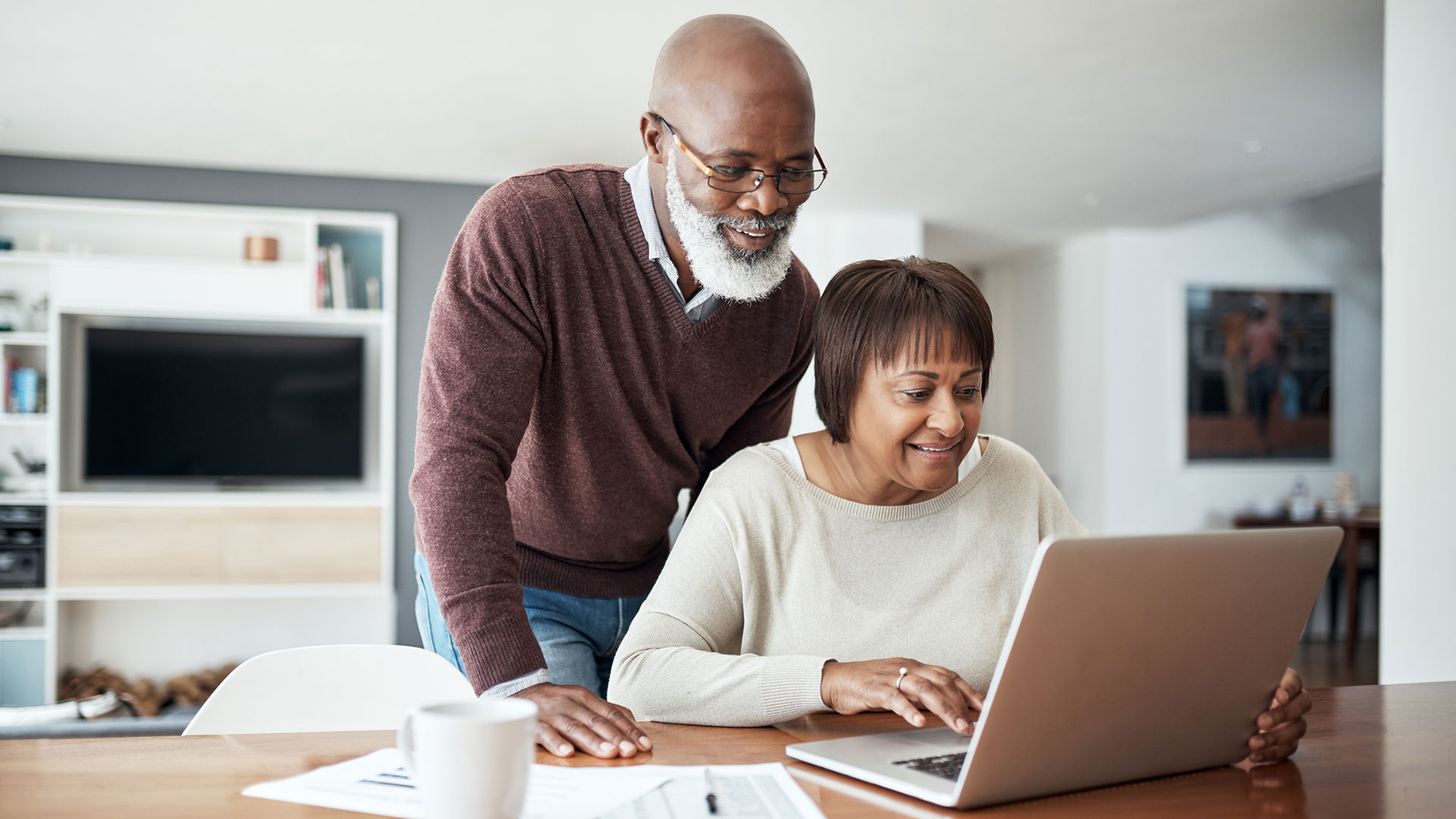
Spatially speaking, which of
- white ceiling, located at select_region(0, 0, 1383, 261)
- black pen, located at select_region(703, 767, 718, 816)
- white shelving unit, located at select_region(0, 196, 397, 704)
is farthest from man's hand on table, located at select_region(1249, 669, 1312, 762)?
white shelving unit, located at select_region(0, 196, 397, 704)

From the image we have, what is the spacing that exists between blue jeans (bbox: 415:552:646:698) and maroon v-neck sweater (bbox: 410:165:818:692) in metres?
0.02

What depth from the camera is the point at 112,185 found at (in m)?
5.27

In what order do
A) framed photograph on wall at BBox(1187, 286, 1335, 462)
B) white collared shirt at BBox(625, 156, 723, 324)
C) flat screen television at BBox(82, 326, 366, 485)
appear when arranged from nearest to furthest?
white collared shirt at BBox(625, 156, 723, 324) → flat screen television at BBox(82, 326, 366, 485) → framed photograph on wall at BBox(1187, 286, 1335, 462)

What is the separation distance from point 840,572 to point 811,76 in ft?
9.20

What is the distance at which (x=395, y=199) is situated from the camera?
5496mm

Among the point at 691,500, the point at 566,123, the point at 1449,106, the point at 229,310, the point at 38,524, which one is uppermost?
the point at 566,123

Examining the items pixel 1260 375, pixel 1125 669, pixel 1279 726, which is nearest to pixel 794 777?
pixel 1125 669

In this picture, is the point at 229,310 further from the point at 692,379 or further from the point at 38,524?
the point at 692,379

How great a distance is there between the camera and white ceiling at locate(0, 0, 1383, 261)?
3.34 m

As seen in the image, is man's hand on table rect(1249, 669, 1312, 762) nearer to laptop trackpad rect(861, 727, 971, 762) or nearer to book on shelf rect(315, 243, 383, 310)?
laptop trackpad rect(861, 727, 971, 762)

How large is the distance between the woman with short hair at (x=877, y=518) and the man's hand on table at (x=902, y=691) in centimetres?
23

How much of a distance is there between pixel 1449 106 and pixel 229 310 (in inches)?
196

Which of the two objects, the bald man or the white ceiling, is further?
the white ceiling

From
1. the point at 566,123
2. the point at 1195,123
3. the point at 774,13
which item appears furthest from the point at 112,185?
the point at 1195,123
